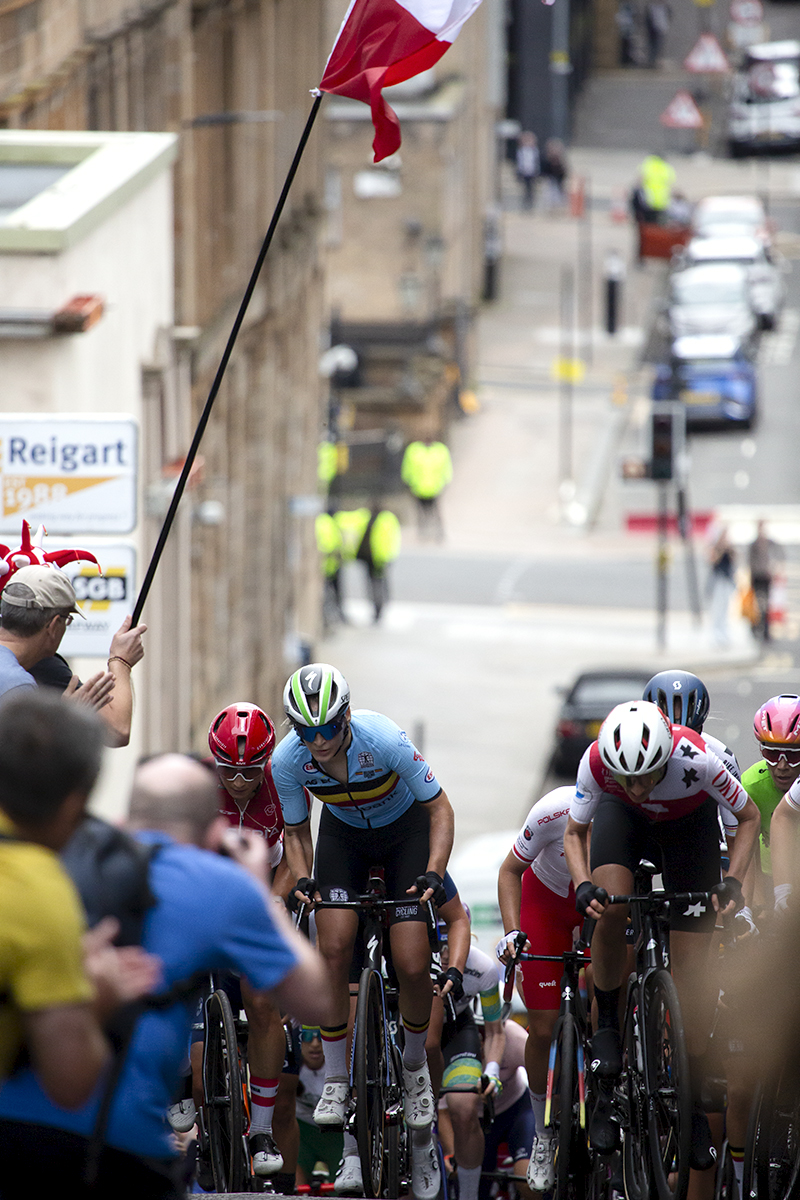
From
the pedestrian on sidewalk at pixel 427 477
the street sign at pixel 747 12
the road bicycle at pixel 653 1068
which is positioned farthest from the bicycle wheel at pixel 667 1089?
the street sign at pixel 747 12

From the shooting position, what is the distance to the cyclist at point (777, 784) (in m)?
7.94

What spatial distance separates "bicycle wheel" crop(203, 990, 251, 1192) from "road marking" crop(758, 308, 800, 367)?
4794 cm

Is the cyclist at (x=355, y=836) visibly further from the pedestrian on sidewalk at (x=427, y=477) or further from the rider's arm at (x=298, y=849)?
the pedestrian on sidewalk at (x=427, y=477)

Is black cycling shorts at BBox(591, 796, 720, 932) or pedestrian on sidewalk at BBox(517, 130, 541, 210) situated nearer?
black cycling shorts at BBox(591, 796, 720, 932)

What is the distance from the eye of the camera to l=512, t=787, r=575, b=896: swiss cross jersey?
841 cm

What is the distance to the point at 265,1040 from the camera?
795cm

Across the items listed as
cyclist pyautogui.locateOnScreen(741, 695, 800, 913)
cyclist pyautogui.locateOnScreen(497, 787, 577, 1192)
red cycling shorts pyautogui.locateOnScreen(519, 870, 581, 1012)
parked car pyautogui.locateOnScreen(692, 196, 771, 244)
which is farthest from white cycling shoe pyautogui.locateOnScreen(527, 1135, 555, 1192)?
parked car pyautogui.locateOnScreen(692, 196, 771, 244)

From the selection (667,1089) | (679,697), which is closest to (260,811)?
(679,697)

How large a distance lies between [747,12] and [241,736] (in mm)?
75898

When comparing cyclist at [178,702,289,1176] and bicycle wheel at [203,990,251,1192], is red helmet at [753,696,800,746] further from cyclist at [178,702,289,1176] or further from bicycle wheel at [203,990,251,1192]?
bicycle wheel at [203,990,251,1192]

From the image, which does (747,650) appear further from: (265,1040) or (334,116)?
(265,1040)

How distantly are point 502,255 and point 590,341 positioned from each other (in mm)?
8534

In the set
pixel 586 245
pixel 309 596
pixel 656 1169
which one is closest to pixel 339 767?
pixel 656 1169

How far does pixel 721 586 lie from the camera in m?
34.3
